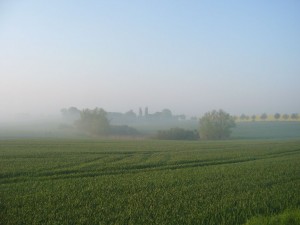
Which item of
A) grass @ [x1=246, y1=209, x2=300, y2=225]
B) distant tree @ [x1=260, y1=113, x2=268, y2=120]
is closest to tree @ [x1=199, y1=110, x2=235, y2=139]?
grass @ [x1=246, y1=209, x2=300, y2=225]

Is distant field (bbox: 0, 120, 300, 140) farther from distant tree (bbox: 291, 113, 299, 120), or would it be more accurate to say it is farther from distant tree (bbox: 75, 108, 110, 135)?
distant tree (bbox: 291, 113, 299, 120)

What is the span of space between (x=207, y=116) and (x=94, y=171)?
80.7 metres

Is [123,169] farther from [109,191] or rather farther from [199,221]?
[199,221]

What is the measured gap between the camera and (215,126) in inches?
3839

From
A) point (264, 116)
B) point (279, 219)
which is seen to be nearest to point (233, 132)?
point (264, 116)

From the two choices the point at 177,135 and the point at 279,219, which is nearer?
the point at 279,219

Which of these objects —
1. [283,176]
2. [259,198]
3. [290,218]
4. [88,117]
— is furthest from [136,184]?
[88,117]

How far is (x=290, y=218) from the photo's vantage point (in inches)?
501

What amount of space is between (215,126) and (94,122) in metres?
48.6

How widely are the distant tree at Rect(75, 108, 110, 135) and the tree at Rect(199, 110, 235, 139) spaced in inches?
1514

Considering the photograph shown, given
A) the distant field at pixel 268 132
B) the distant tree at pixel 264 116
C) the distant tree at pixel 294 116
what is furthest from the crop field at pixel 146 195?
the distant tree at pixel 264 116

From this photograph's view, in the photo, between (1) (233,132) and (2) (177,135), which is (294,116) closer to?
(1) (233,132)

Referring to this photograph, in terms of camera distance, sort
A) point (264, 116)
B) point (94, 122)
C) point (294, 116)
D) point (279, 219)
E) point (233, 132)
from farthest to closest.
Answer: point (264, 116) < point (294, 116) < point (233, 132) < point (94, 122) < point (279, 219)

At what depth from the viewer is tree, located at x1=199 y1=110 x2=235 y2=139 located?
96.9 meters
